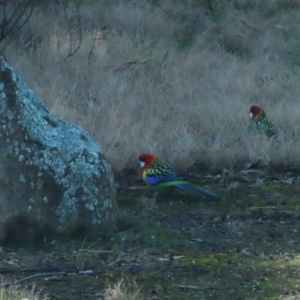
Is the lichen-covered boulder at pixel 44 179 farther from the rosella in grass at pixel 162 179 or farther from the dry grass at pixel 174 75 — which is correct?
the dry grass at pixel 174 75

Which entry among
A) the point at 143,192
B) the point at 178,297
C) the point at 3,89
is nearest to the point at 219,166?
the point at 143,192

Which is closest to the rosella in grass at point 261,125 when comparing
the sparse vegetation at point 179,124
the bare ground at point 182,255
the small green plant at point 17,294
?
the sparse vegetation at point 179,124

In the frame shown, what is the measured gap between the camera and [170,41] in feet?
40.9

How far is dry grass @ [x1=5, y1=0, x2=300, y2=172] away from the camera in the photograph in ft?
24.6

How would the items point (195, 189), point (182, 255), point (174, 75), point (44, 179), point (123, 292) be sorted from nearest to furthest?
point (123, 292) < point (182, 255) < point (44, 179) < point (195, 189) < point (174, 75)

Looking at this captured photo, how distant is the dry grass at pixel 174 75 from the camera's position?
24.6 ft

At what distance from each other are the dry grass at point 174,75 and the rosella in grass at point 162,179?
69 cm

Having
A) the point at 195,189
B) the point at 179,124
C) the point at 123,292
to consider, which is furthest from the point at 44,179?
the point at 179,124

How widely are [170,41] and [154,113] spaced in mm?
3893

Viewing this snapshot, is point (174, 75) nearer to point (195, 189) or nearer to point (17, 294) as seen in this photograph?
point (195, 189)

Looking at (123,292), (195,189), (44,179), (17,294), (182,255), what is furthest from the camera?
(195,189)

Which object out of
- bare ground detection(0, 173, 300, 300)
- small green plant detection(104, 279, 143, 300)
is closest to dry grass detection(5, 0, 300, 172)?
bare ground detection(0, 173, 300, 300)

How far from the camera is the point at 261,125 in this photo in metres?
7.91

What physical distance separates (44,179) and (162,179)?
130cm
